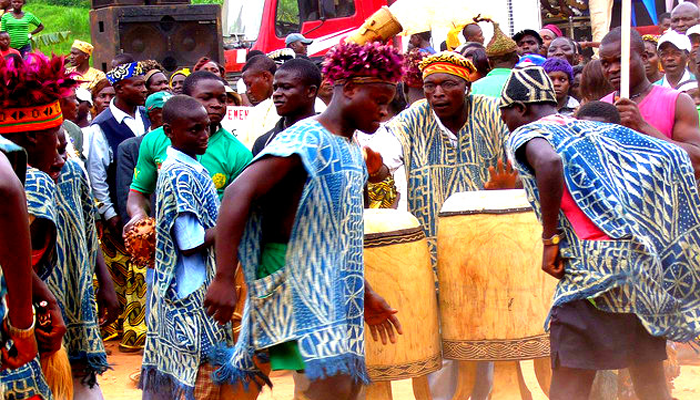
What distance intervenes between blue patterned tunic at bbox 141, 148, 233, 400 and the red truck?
396 inches

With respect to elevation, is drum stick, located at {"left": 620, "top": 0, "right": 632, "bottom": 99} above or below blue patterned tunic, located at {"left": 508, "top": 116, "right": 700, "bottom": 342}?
above

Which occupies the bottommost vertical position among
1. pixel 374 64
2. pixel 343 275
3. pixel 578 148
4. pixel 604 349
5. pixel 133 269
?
pixel 133 269

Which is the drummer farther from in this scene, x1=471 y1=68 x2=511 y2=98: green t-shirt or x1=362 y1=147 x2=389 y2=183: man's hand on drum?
x1=471 y1=68 x2=511 y2=98: green t-shirt

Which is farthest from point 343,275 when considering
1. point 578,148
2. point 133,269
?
point 133,269

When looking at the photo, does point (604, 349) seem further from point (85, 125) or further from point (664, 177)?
point (85, 125)

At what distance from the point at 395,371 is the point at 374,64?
191 centimetres

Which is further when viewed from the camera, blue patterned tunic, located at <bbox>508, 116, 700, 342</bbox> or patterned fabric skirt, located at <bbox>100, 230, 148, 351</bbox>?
patterned fabric skirt, located at <bbox>100, 230, 148, 351</bbox>

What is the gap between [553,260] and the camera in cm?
466

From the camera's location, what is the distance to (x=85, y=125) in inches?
383

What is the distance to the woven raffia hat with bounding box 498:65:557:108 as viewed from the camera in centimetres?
509

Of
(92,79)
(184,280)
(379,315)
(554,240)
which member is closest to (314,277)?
(379,315)

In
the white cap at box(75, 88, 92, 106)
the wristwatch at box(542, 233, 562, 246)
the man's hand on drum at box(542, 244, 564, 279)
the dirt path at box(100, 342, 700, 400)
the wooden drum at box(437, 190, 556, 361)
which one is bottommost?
the dirt path at box(100, 342, 700, 400)

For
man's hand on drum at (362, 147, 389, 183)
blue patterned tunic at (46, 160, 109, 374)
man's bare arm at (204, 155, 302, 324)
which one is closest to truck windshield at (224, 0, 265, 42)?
man's hand on drum at (362, 147, 389, 183)

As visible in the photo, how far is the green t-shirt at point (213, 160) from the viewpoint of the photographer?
629cm
